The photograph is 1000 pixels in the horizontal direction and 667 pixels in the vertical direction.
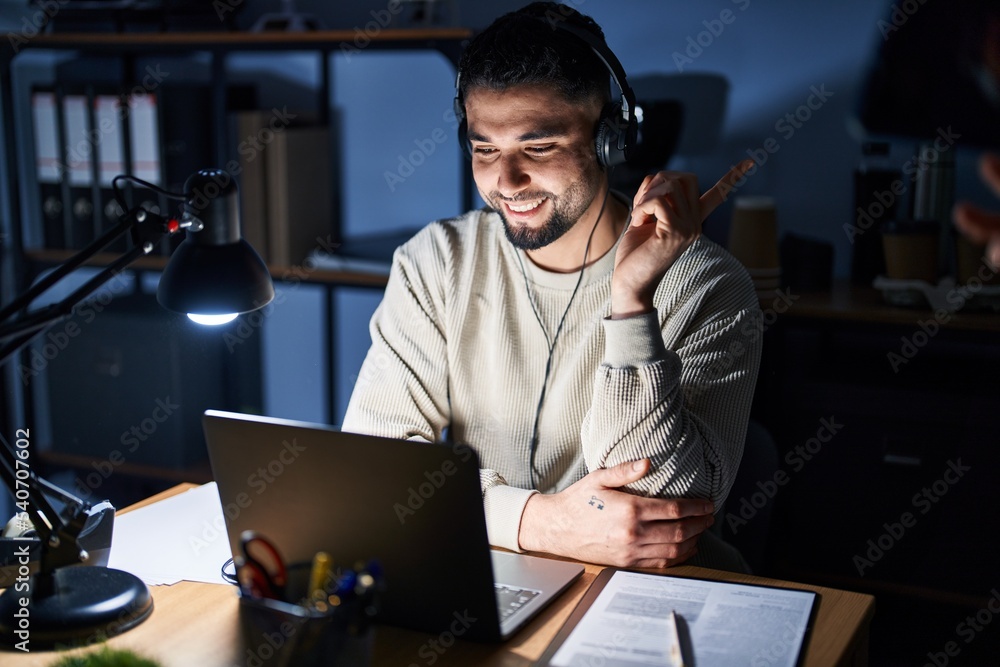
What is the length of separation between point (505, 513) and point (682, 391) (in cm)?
28

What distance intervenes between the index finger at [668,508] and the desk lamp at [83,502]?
0.50m

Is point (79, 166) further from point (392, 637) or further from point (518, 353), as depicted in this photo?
point (392, 637)

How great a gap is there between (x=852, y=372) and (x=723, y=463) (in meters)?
0.93

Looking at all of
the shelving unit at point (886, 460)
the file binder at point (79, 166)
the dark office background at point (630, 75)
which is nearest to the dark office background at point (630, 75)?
the dark office background at point (630, 75)

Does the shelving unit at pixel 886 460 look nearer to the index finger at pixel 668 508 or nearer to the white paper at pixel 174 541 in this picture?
the index finger at pixel 668 508

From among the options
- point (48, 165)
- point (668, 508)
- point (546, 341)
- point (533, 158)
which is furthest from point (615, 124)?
point (48, 165)

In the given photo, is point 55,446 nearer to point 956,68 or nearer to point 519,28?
point 519,28

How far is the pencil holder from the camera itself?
2.59 ft

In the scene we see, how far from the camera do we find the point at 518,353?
157 cm

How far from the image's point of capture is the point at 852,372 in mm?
2105

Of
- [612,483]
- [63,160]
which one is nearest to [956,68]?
[612,483]

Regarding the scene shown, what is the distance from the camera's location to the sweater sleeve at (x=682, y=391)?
123cm

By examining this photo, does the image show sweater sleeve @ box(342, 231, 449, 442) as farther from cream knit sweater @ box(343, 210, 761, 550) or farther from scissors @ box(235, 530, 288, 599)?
scissors @ box(235, 530, 288, 599)

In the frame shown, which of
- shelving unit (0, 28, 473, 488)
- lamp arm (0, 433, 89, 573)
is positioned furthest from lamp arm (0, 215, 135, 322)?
shelving unit (0, 28, 473, 488)
